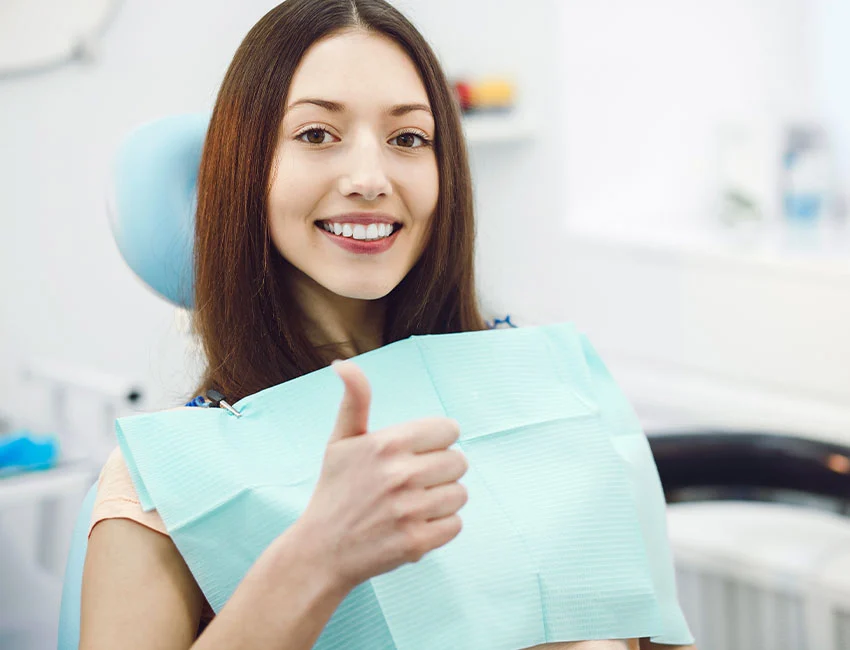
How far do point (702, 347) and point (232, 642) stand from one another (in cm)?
164

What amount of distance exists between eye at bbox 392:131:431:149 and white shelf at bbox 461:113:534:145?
1330 mm

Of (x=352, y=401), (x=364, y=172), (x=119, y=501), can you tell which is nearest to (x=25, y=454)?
(x=119, y=501)

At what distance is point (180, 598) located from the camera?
0.81 meters

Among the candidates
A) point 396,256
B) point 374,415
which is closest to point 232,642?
point 374,415

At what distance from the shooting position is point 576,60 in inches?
90.8

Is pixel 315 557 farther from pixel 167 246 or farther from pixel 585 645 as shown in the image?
pixel 167 246

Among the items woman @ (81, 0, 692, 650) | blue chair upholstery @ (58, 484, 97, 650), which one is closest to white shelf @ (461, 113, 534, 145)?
woman @ (81, 0, 692, 650)

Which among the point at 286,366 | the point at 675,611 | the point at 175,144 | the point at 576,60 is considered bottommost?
the point at 675,611

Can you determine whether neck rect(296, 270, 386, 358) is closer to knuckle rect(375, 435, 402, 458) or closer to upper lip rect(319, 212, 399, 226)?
upper lip rect(319, 212, 399, 226)

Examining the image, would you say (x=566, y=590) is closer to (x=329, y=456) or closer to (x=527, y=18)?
(x=329, y=456)

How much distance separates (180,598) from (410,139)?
452mm

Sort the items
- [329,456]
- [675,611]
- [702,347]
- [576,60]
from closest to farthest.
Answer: [329,456] < [675,611] < [702,347] < [576,60]

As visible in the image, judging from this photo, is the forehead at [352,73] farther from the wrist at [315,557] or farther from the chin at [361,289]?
the wrist at [315,557]

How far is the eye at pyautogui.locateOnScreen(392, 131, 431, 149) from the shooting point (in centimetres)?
96
